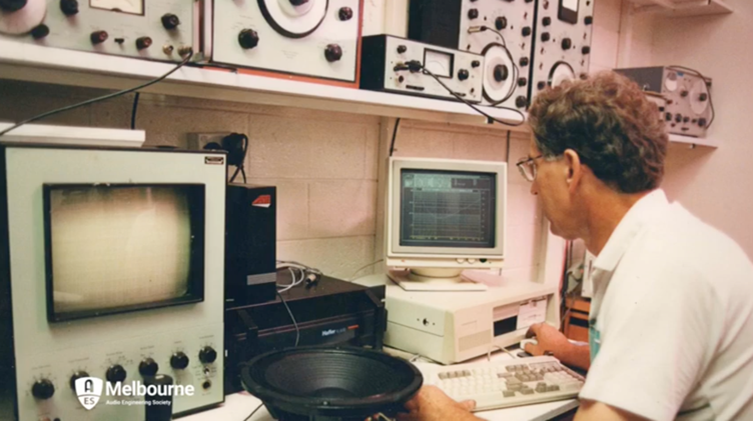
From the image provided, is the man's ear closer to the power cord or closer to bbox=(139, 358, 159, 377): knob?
the power cord

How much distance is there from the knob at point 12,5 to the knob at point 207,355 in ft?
2.24

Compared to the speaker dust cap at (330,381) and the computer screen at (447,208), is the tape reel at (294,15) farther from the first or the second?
the speaker dust cap at (330,381)

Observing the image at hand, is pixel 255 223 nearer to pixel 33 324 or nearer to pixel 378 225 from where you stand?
pixel 33 324

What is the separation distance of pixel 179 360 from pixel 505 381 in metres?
0.76

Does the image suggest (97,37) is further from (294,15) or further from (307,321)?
(307,321)

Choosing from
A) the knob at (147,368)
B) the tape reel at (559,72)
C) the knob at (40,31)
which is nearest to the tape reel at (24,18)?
the knob at (40,31)

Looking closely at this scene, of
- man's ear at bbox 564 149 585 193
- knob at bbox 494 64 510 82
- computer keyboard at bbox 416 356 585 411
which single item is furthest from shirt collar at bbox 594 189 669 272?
knob at bbox 494 64 510 82

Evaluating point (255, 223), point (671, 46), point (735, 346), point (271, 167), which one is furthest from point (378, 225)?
point (671, 46)

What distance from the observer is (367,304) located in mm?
1493

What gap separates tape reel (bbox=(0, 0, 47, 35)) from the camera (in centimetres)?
A: 90

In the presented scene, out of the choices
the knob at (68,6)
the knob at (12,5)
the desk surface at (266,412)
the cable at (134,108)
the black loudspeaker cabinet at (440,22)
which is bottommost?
the desk surface at (266,412)

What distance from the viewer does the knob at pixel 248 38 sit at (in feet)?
3.84

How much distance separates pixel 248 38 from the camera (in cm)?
117

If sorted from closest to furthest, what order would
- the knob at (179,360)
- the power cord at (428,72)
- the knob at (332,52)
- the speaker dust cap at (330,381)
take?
1. the speaker dust cap at (330,381)
2. the knob at (179,360)
3. the knob at (332,52)
4. the power cord at (428,72)
